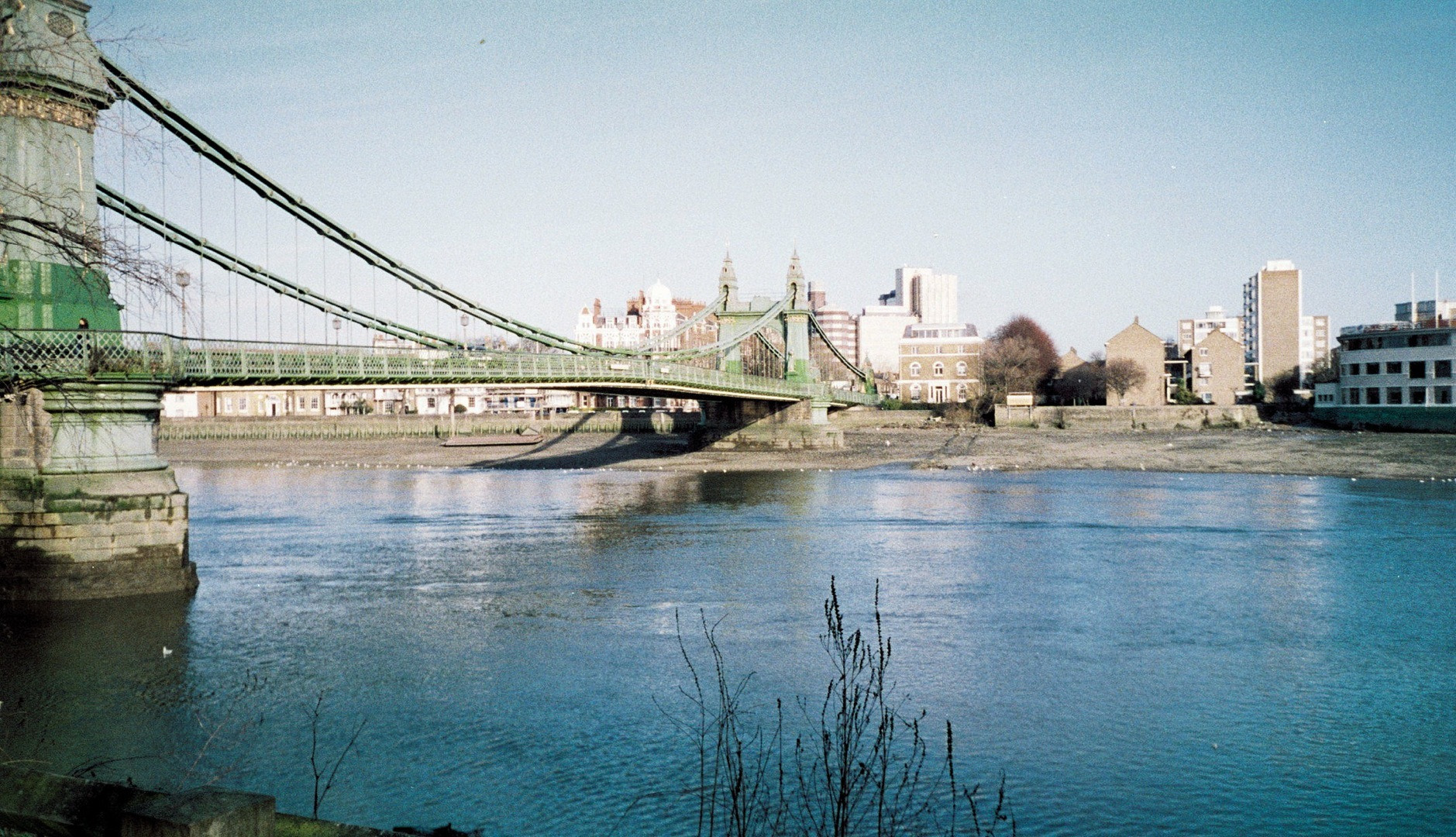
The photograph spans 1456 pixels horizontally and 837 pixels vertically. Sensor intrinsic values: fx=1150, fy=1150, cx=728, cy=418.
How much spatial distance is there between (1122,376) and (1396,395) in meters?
19.8

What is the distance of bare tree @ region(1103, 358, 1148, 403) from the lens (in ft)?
283

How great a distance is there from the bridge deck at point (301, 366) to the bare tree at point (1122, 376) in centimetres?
4575

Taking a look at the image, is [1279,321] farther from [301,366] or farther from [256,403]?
[301,366]

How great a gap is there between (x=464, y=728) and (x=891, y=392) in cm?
11128

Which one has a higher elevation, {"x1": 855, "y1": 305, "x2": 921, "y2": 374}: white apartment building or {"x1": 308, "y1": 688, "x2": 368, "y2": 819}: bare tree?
{"x1": 855, "y1": 305, "x2": 921, "y2": 374}: white apartment building

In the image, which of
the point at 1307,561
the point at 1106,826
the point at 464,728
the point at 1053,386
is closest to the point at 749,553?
the point at 1307,561

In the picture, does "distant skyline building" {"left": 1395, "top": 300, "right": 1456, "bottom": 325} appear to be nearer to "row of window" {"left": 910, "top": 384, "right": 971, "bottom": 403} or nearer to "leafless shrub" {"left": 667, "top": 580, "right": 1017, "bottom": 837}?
"row of window" {"left": 910, "top": 384, "right": 971, "bottom": 403}

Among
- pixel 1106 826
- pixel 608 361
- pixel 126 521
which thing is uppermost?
pixel 608 361

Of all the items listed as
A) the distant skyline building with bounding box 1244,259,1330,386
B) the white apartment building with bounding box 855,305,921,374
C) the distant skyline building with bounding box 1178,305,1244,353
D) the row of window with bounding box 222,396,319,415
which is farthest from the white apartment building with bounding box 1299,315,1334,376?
the row of window with bounding box 222,396,319,415

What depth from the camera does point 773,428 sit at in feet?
220

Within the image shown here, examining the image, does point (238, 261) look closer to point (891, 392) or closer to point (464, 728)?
point (464, 728)

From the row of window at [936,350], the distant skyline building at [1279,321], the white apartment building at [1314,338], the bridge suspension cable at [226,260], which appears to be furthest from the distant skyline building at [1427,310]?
the bridge suspension cable at [226,260]

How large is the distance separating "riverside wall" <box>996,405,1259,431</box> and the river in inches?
1636

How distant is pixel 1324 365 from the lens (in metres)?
110
